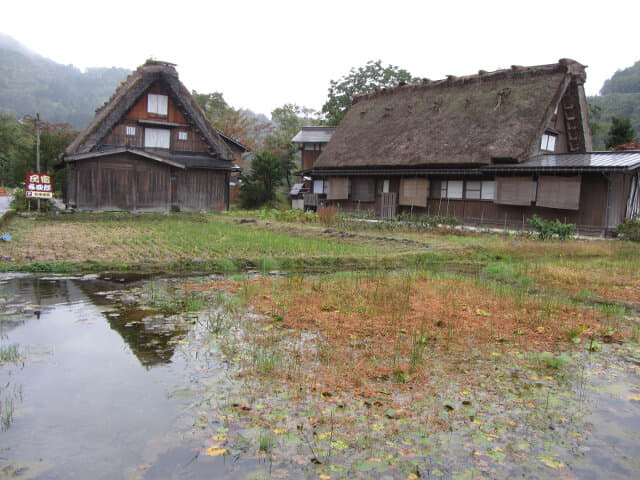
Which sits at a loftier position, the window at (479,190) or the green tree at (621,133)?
the green tree at (621,133)

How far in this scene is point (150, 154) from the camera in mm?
23516

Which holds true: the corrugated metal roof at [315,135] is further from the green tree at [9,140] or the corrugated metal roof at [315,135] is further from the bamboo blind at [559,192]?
the green tree at [9,140]

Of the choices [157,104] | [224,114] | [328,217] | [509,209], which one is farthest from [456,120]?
[224,114]

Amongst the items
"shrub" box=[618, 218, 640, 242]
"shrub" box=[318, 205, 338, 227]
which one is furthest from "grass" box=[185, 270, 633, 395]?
"shrub" box=[318, 205, 338, 227]

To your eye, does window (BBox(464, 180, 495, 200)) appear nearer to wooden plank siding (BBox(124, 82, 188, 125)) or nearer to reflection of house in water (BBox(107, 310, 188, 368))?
wooden plank siding (BBox(124, 82, 188, 125))

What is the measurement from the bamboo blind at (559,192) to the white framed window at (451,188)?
3742 millimetres

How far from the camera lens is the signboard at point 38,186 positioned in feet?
60.2

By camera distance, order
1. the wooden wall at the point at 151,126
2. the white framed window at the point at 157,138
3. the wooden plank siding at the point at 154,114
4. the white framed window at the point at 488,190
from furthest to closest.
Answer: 1. the white framed window at the point at 157,138
2. the wooden plank siding at the point at 154,114
3. the wooden wall at the point at 151,126
4. the white framed window at the point at 488,190

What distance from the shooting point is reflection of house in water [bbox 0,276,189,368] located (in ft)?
15.3

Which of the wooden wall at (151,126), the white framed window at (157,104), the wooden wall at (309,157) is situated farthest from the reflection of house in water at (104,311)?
the wooden wall at (309,157)

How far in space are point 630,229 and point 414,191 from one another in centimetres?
937

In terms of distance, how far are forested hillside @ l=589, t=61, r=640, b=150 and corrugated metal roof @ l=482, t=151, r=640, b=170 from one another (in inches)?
598

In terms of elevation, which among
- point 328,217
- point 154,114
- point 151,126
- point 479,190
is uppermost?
point 154,114

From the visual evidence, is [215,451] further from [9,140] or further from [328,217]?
[9,140]
